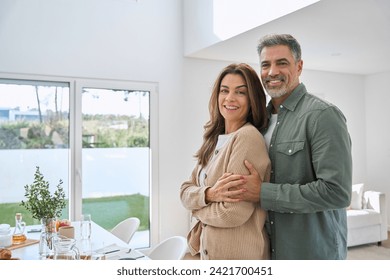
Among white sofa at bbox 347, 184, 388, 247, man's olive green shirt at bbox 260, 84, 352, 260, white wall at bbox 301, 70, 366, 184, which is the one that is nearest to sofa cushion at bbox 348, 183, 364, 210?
white sofa at bbox 347, 184, 388, 247

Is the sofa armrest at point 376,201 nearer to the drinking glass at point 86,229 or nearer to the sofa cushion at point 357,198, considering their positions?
the sofa cushion at point 357,198

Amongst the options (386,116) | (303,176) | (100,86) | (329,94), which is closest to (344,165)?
(303,176)

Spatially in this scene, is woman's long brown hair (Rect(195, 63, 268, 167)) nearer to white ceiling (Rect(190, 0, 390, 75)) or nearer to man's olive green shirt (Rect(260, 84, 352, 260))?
man's olive green shirt (Rect(260, 84, 352, 260))

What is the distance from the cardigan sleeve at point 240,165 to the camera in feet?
3.29

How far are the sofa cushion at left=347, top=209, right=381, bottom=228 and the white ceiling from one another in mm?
1428

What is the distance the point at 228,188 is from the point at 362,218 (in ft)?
9.85

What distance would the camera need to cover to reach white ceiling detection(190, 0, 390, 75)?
2.23 metres

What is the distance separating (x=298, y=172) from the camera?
1.02 metres

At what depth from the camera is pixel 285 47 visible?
1.07 m

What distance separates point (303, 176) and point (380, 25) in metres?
1.95

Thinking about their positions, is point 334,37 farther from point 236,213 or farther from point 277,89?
point 236,213

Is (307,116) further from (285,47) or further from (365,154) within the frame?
(365,154)

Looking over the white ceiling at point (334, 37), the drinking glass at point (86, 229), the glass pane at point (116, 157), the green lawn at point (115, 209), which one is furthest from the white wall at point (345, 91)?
the drinking glass at point (86, 229)
